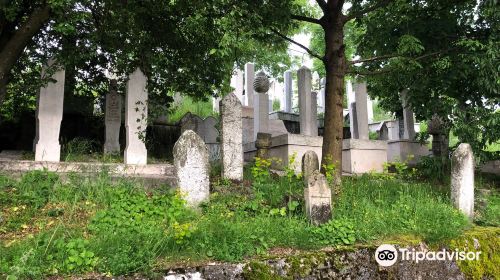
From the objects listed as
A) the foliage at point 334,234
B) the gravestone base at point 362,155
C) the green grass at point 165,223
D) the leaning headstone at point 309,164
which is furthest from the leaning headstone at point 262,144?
the foliage at point 334,234

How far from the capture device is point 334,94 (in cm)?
697

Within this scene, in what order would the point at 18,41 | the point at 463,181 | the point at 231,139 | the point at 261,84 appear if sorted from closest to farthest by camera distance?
the point at 18,41 → the point at 463,181 → the point at 231,139 → the point at 261,84

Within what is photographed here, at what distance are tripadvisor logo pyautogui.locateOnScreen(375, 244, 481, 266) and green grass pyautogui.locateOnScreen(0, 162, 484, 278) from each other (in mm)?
192

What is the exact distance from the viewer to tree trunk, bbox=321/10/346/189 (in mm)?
6832

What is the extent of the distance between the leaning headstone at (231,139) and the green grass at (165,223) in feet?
2.83

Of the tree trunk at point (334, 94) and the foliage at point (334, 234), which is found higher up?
the tree trunk at point (334, 94)

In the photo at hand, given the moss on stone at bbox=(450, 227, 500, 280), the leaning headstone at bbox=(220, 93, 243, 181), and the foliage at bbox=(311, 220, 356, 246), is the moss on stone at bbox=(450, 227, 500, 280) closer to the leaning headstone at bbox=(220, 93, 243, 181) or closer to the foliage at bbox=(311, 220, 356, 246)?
the foliage at bbox=(311, 220, 356, 246)

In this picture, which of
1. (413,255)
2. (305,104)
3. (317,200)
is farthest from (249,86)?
(413,255)

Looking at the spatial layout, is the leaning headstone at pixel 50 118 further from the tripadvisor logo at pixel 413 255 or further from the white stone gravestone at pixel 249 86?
the white stone gravestone at pixel 249 86

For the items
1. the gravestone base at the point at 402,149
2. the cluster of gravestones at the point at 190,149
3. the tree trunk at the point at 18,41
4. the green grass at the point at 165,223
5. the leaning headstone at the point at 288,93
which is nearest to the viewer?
the green grass at the point at 165,223

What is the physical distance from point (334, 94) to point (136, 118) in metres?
3.35

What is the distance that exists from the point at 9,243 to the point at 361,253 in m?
3.57

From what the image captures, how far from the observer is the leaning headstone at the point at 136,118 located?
6.95 m

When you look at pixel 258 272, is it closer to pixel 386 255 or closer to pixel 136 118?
pixel 386 255
